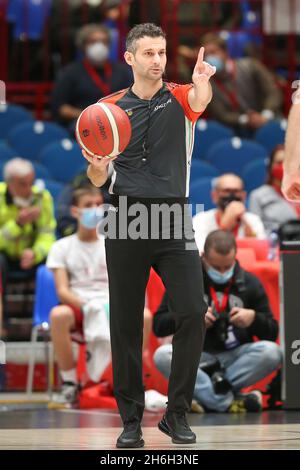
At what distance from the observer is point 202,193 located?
1102 centimetres

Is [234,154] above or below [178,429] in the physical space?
above

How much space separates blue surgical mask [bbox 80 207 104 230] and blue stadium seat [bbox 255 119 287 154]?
12.6ft

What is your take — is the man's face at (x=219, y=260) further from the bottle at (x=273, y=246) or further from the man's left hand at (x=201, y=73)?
the man's left hand at (x=201, y=73)

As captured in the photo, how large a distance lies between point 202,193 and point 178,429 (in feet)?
17.3

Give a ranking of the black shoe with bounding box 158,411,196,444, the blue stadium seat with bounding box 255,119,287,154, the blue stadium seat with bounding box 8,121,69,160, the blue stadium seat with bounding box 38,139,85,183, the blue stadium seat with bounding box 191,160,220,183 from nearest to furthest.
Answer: the black shoe with bounding box 158,411,196,444, the blue stadium seat with bounding box 191,160,220,183, the blue stadium seat with bounding box 38,139,85,183, the blue stadium seat with bounding box 8,121,69,160, the blue stadium seat with bounding box 255,119,287,154

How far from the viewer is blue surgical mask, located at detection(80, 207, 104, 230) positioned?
31.0ft

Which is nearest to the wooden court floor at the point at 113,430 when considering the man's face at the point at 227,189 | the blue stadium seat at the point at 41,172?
the man's face at the point at 227,189

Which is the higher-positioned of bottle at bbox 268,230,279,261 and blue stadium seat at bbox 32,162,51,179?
blue stadium seat at bbox 32,162,51,179

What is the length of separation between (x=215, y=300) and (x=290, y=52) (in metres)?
6.72

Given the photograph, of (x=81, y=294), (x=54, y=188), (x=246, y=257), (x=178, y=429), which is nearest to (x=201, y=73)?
(x=178, y=429)

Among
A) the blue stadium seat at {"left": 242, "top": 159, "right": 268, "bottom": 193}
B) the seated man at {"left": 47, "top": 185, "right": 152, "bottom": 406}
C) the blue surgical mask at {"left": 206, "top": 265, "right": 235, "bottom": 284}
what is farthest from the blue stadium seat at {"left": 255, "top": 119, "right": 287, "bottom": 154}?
the blue surgical mask at {"left": 206, "top": 265, "right": 235, "bottom": 284}

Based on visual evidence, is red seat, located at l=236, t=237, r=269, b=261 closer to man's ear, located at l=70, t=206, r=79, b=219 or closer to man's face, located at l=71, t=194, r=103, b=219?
man's face, located at l=71, t=194, r=103, b=219

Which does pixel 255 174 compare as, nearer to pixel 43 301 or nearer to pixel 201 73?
pixel 43 301

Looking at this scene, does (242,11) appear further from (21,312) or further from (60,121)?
(21,312)
